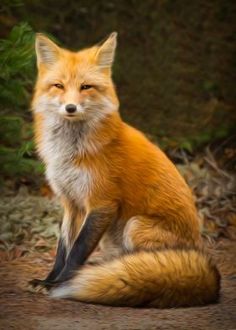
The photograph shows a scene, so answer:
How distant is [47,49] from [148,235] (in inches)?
56.9

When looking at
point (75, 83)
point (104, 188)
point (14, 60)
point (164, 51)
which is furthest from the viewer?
point (164, 51)

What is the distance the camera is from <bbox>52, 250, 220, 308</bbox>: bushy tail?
4.44 metres

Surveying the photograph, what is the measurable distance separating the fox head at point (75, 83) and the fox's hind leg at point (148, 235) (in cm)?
77

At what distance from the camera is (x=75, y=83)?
472 cm

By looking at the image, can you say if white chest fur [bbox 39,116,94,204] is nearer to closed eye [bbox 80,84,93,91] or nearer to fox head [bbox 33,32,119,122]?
fox head [bbox 33,32,119,122]

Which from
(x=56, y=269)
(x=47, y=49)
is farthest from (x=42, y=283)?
(x=47, y=49)

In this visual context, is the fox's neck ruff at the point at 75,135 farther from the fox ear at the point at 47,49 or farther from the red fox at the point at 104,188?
the fox ear at the point at 47,49

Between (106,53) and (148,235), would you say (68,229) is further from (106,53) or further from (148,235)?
(106,53)

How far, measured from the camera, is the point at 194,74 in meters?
8.30

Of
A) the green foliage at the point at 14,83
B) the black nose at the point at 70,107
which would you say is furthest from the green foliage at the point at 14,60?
the black nose at the point at 70,107

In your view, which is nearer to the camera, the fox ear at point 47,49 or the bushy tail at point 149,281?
the bushy tail at point 149,281

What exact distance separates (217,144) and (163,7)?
1706mm

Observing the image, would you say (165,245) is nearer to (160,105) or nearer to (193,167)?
(193,167)

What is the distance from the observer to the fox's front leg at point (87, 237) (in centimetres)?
479
